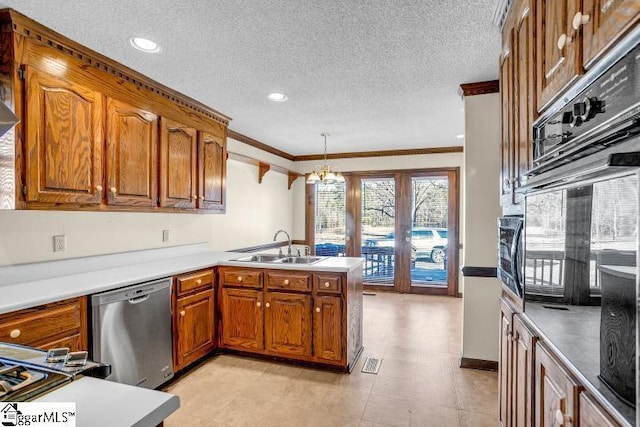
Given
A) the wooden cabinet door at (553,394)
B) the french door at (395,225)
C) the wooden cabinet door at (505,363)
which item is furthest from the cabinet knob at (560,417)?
the french door at (395,225)

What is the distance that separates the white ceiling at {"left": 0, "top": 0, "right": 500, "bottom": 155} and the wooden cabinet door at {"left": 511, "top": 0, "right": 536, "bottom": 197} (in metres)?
0.36

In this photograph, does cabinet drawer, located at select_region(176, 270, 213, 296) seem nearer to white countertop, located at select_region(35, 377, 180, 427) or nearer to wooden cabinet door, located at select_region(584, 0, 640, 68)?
white countertop, located at select_region(35, 377, 180, 427)

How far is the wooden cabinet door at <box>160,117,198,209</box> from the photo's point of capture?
297 cm

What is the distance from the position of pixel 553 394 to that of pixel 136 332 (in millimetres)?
2413

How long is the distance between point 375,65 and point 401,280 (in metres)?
4.17

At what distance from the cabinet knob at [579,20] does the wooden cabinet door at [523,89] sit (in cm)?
42

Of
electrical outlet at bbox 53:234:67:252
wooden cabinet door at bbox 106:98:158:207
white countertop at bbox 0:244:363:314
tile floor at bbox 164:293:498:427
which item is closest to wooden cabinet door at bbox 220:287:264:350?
tile floor at bbox 164:293:498:427

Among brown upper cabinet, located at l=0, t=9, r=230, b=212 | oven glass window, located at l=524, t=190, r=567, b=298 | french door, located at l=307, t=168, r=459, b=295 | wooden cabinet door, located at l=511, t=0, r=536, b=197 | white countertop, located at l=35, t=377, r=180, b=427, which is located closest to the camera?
white countertop, located at l=35, t=377, r=180, b=427

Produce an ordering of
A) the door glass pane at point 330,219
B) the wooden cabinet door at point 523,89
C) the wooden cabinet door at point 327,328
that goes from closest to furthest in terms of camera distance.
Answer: the wooden cabinet door at point 523,89 → the wooden cabinet door at point 327,328 → the door glass pane at point 330,219

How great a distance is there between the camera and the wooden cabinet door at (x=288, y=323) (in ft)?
9.79

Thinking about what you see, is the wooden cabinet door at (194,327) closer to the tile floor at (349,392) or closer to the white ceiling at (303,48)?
the tile floor at (349,392)

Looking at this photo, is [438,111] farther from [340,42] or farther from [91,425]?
[91,425]

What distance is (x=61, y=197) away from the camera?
215 centimetres

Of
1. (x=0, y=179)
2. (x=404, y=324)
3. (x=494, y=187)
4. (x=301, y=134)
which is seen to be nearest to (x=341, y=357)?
(x=404, y=324)
